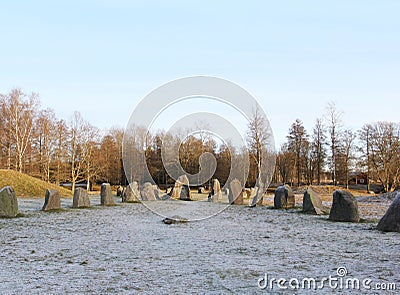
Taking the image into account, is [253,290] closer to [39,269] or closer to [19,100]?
[39,269]

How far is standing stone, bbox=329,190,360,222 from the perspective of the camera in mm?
11000

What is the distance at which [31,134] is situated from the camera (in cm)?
3588

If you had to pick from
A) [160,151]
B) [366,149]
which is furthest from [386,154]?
[160,151]

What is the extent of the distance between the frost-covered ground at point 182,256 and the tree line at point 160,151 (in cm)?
1850

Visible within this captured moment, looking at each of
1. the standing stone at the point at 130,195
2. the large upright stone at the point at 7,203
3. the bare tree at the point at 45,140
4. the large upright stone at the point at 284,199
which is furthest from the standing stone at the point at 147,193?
the bare tree at the point at 45,140

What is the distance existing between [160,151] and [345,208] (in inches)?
1130

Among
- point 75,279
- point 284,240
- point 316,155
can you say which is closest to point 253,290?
point 75,279

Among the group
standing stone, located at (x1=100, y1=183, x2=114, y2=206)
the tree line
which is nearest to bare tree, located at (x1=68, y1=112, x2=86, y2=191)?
the tree line

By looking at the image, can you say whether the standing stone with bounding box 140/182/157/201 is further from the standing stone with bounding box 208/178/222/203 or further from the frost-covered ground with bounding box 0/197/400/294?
the frost-covered ground with bounding box 0/197/400/294

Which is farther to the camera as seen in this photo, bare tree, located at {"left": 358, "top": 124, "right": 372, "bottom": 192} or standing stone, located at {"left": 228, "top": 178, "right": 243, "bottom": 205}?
bare tree, located at {"left": 358, "top": 124, "right": 372, "bottom": 192}

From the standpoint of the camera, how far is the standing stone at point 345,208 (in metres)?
11.0

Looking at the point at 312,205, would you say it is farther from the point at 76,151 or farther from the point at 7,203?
the point at 76,151

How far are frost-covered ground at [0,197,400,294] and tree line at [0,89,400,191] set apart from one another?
1850 centimetres

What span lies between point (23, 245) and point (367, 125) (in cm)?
4249
